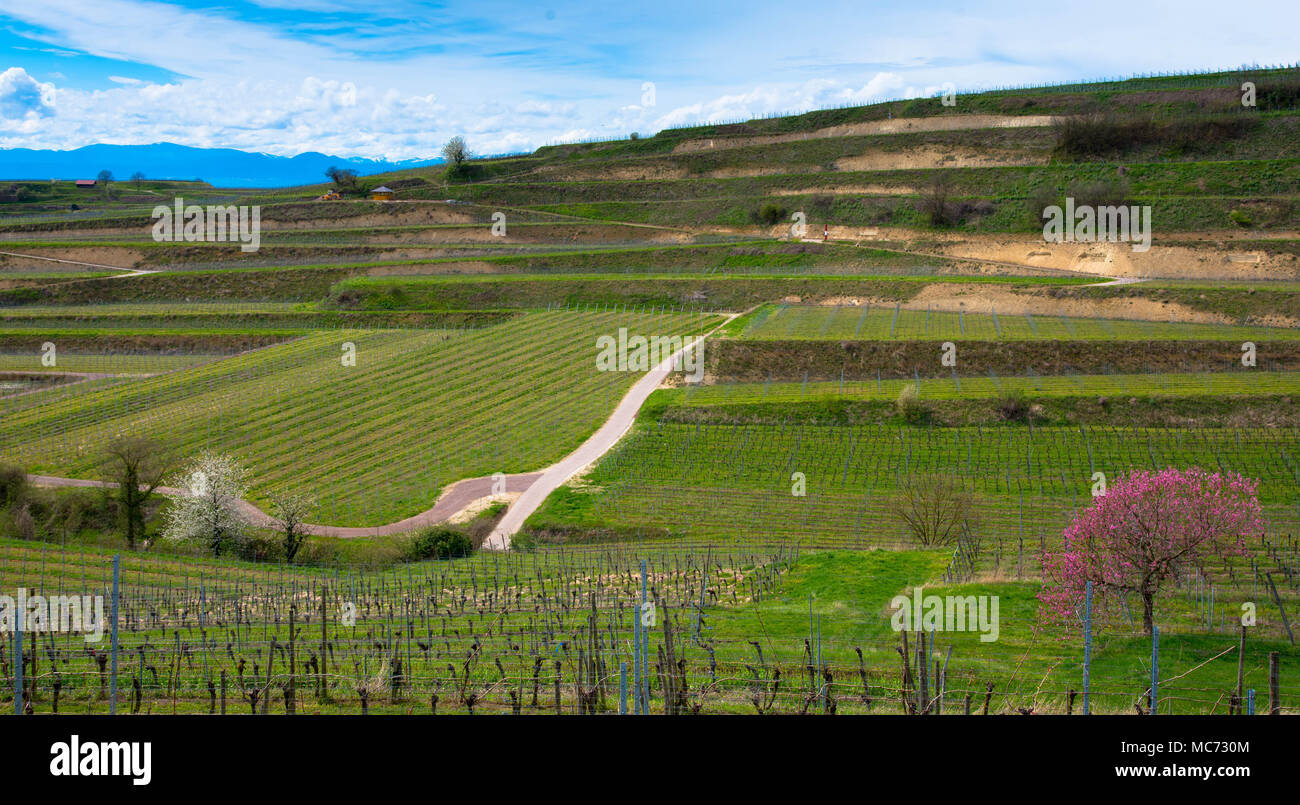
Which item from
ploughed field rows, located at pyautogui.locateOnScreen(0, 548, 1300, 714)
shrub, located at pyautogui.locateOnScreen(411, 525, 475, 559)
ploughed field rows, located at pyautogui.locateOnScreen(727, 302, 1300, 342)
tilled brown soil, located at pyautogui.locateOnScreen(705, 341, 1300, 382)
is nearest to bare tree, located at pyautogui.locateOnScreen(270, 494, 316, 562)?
shrub, located at pyautogui.locateOnScreen(411, 525, 475, 559)

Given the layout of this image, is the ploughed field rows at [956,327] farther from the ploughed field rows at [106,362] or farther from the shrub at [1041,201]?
the ploughed field rows at [106,362]

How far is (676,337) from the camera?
222 ft

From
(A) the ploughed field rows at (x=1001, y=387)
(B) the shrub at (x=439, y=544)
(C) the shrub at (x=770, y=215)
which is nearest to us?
(B) the shrub at (x=439, y=544)

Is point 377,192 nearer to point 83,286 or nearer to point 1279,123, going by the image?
point 83,286

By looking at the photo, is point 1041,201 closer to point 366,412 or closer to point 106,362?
point 366,412

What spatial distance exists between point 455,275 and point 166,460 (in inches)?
1709

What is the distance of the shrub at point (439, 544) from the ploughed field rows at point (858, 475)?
10.4 ft

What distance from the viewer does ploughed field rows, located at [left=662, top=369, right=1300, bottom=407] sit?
50094 mm

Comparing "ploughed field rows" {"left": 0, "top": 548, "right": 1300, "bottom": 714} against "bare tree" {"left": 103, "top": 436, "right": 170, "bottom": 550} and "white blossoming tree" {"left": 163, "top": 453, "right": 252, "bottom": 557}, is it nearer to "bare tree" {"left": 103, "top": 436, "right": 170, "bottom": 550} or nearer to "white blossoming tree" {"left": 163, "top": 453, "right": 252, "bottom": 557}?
"white blossoming tree" {"left": 163, "top": 453, "right": 252, "bottom": 557}

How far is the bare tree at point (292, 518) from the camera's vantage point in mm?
38000

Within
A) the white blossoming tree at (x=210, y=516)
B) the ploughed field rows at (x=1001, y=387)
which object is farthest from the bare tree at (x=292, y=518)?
the ploughed field rows at (x=1001, y=387)

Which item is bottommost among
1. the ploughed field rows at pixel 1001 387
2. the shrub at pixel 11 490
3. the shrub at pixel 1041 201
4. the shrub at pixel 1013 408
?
the shrub at pixel 11 490

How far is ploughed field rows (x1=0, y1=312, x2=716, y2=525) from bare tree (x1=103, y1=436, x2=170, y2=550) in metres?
2.58

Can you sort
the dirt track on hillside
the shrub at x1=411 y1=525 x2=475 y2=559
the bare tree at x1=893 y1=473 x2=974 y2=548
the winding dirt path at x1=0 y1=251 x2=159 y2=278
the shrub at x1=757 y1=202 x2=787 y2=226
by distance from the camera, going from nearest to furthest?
the bare tree at x1=893 y1=473 x2=974 y2=548
the shrub at x1=411 y1=525 x2=475 y2=559
the winding dirt path at x1=0 y1=251 x2=159 y2=278
the shrub at x1=757 y1=202 x2=787 y2=226
the dirt track on hillside
